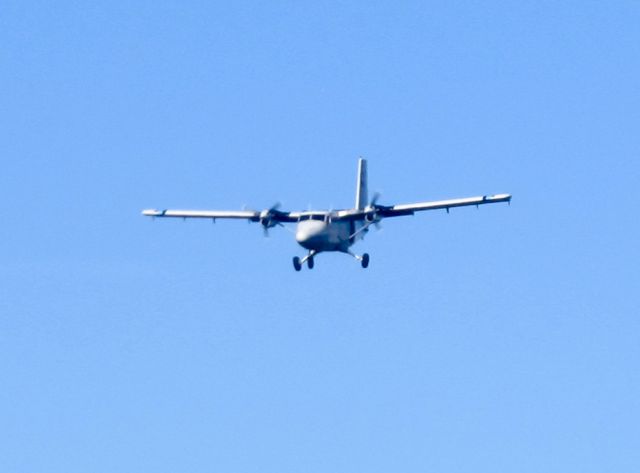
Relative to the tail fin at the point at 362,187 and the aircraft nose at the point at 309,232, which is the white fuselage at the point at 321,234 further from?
the tail fin at the point at 362,187

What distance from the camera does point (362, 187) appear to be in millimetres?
123562

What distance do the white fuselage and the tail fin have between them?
9.69 meters

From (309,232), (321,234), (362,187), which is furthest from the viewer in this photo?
(362,187)

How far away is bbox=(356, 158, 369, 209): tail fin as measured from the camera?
122231 millimetres

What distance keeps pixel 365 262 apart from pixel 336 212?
4049 mm

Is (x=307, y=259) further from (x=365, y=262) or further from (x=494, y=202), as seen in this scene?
(x=494, y=202)

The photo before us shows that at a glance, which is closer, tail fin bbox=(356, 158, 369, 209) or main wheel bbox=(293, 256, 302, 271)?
main wheel bbox=(293, 256, 302, 271)

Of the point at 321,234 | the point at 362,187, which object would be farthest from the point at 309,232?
the point at 362,187

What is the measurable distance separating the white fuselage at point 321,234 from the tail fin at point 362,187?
31.8 ft

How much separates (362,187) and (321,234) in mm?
15215

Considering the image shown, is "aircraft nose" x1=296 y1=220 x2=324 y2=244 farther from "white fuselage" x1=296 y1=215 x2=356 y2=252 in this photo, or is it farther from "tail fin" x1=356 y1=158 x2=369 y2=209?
"tail fin" x1=356 y1=158 x2=369 y2=209

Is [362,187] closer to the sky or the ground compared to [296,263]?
closer to the sky

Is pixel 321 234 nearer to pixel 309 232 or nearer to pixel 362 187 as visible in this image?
pixel 309 232

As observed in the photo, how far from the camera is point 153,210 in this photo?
125 meters
